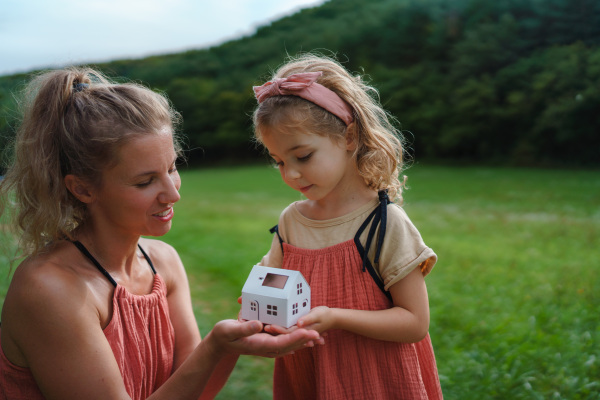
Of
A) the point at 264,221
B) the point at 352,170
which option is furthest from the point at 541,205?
the point at 352,170

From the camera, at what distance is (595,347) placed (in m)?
3.84

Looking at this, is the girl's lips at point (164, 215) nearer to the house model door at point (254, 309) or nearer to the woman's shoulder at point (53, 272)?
the woman's shoulder at point (53, 272)

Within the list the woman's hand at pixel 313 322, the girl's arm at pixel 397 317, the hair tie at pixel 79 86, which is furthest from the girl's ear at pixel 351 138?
the hair tie at pixel 79 86

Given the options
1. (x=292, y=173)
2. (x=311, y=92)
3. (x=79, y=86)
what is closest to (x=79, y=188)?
(x=79, y=86)

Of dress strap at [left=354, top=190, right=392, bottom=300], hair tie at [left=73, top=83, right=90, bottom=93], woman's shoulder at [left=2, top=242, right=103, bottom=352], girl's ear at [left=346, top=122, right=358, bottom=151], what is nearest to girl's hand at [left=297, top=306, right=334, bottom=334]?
dress strap at [left=354, top=190, right=392, bottom=300]

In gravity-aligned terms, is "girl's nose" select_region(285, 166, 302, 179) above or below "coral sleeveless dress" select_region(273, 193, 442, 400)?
above

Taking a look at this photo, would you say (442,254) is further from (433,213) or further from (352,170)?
(352,170)

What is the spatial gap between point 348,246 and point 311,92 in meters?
0.68

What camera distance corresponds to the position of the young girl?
2057 millimetres

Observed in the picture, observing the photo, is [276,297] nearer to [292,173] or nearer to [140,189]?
[292,173]

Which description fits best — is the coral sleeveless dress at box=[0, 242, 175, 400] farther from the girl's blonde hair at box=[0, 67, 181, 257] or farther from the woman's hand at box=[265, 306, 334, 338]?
the woman's hand at box=[265, 306, 334, 338]

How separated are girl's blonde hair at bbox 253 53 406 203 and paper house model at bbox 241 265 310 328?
0.61m

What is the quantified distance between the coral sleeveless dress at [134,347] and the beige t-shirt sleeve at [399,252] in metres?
1.03

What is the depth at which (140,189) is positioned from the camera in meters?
2.15
